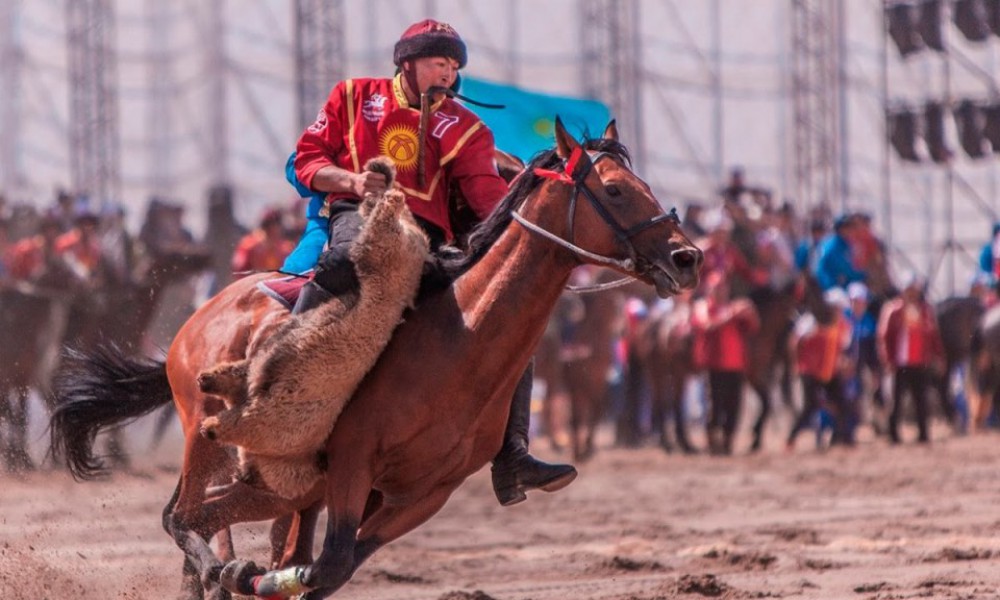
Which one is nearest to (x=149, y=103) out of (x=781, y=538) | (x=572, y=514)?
(x=572, y=514)

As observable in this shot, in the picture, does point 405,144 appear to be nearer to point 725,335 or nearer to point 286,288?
point 286,288

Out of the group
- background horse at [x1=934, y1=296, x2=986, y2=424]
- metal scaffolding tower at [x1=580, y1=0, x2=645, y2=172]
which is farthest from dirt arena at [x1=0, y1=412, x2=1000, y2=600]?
metal scaffolding tower at [x1=580, y1=0, x2=645, y2=172]

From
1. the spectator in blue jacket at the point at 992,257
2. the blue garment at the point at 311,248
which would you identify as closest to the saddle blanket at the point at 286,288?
the blue garment at the point at 311,248

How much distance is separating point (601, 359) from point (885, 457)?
12.7ft

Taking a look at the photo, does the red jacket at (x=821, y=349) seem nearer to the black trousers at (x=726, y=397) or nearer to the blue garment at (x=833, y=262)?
the blue garment at (x=833, y=262)

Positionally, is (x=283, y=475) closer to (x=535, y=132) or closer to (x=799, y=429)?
(x=535, y=132)

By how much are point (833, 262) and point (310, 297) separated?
11560mm

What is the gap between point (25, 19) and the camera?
2728cm

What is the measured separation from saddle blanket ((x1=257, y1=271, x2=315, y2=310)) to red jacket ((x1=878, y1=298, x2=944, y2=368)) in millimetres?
11763

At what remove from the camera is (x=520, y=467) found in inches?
262

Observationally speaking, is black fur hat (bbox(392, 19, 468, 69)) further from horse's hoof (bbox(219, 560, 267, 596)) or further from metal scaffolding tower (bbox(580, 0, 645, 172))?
metal scaffolding tower (bbox(580, 0, 645, 172))

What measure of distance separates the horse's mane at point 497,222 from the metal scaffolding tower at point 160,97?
68.7ft

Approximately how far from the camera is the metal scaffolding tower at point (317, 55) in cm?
2338

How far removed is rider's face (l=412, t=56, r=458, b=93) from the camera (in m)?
6.62
